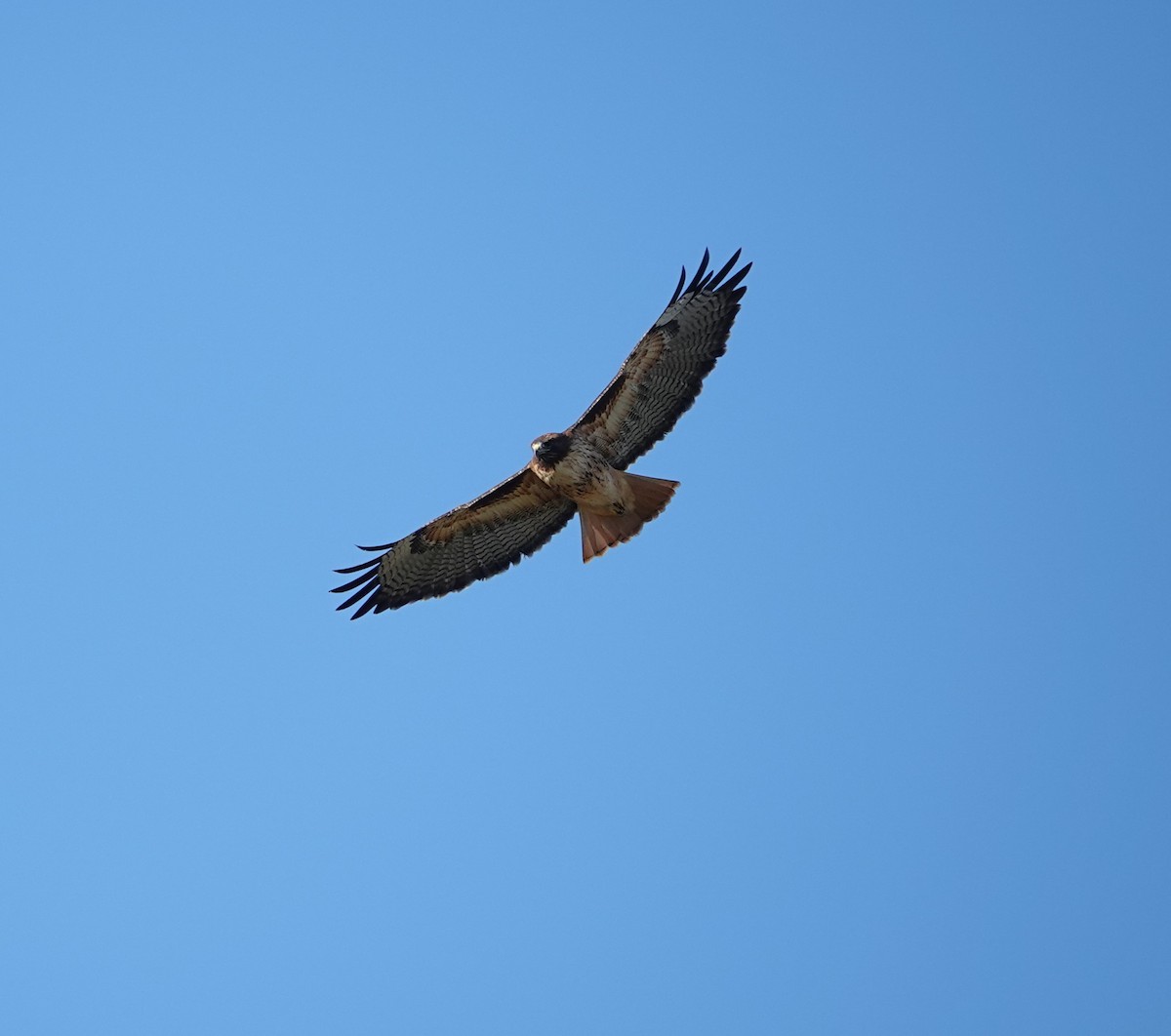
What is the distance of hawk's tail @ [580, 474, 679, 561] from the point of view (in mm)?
15500

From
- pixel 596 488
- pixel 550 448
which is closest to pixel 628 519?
pixel 596 488

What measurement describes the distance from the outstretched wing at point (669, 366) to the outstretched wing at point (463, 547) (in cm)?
81

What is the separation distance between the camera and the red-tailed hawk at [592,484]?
15.5 meters

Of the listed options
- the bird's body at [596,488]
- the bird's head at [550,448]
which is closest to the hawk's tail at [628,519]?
the bird's body at [596,488]

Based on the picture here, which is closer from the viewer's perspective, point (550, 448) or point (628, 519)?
point (550, 448)

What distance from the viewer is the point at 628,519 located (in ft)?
51.4

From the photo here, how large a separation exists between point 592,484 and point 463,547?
64.7 inches

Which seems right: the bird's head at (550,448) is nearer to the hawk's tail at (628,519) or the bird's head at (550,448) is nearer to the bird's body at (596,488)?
the bird's body at (596,488)

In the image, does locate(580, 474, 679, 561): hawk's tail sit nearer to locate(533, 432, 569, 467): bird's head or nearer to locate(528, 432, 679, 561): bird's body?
locate(528, 432, 679, 561): bird's body

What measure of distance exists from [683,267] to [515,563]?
3.02 metres

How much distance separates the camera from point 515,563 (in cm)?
1645

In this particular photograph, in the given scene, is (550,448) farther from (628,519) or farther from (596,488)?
(628,519)

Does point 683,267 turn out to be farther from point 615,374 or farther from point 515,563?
point 515,563

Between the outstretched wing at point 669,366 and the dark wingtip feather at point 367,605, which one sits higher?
the outstretched wing at point 669,366
